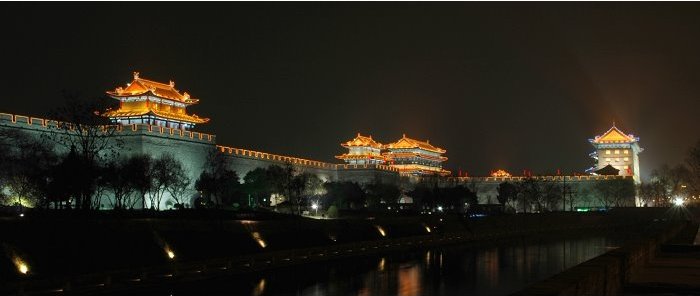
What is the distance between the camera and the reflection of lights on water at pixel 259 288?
30.8 metres

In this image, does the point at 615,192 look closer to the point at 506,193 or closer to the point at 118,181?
the point at 506,193

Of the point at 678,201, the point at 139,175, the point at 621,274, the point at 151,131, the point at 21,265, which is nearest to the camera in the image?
the point at 621,274

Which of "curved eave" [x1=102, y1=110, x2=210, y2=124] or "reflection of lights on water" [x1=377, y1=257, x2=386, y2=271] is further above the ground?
"curved eave" [x1=102, y1=110, x2=210, y2=124]

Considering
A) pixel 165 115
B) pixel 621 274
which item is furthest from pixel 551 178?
pixel 621 274

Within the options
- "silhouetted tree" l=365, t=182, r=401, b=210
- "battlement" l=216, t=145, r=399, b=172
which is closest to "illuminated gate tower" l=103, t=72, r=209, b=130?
"battlement" l=216, t=145, r=399, b=172

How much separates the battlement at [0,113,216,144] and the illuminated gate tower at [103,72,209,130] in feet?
12.2

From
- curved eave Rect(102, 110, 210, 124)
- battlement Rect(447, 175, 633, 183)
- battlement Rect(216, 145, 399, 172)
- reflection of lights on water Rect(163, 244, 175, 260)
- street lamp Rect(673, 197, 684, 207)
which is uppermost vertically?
curved eave Rect(102, 110, 210, 124)

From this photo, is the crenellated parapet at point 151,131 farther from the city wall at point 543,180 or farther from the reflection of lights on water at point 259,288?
the city wall at point 543,180

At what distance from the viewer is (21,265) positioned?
27.2 meters

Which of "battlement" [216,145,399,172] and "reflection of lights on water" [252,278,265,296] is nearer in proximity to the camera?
"reflection of lights on water" [252,278,265,296]

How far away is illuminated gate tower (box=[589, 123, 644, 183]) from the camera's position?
161750mm

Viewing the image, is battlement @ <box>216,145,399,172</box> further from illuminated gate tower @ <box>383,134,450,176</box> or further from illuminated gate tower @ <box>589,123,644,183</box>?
illuminated gate tower @ <box>589,123,644,183</box>

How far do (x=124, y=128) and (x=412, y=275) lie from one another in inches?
1353

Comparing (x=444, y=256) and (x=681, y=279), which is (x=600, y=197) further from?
(x=681, y=279)
